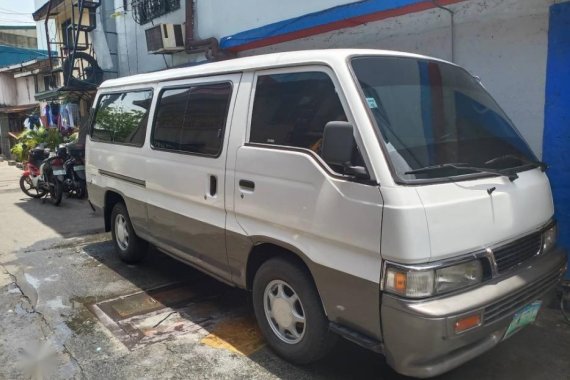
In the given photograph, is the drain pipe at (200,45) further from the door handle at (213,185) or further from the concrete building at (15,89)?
the concrete building at (15,89)

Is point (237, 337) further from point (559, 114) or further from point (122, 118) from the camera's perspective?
point (559, 114)

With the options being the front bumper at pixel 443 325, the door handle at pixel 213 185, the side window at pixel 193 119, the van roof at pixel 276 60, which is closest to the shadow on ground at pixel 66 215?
the side window at pixel 193 119

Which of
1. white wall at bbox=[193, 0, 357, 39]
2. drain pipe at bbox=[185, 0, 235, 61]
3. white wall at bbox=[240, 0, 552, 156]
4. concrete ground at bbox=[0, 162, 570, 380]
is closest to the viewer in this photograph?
concrete ground at bbox=[0, 162, 570, 380]

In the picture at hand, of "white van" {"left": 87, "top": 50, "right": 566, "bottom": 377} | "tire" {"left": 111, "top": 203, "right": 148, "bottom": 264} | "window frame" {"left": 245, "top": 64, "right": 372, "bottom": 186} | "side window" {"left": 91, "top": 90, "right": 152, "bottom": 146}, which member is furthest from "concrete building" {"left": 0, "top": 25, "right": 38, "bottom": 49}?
"window frame" {"left": 245, "top": 64, "right": 372, "bottom": 186}

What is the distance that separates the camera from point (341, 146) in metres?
Result: 2.58

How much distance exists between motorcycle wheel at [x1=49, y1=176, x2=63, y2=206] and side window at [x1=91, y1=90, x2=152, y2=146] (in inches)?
166

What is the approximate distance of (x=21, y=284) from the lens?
5.01 m

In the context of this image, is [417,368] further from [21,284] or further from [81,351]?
[21,284]

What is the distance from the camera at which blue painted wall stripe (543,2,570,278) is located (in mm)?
4117

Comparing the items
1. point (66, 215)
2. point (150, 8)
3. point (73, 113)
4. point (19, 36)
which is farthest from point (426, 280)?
point (19, 36)

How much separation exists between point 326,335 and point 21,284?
3635 millimetres

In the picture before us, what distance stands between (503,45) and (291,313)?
3.37m

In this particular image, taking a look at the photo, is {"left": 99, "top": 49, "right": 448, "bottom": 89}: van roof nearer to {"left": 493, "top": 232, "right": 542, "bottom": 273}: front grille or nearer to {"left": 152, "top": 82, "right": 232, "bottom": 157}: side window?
{"left": 152, "top": 82, "right": 232, "bottom": 157}: side window

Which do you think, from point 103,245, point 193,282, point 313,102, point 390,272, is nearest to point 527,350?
point 390,272
